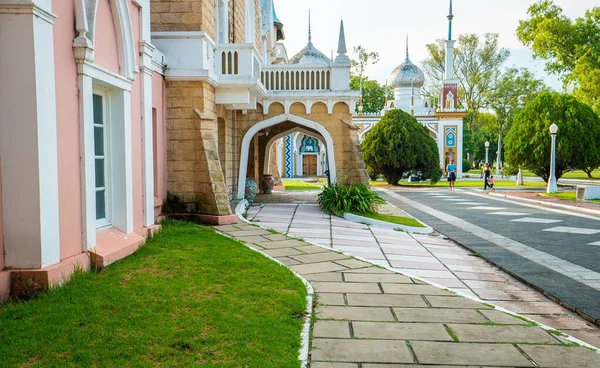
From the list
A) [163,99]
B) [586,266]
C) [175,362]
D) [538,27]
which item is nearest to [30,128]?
[175,362]

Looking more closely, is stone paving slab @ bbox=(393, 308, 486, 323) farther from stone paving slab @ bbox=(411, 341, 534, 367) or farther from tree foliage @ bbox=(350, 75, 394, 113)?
tree foliage @ bbox=(350, 75, 394, 113)

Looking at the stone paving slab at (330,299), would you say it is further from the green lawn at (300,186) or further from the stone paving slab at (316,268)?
the green lawn at (300,186)

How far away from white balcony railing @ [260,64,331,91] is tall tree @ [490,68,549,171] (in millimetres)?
35240

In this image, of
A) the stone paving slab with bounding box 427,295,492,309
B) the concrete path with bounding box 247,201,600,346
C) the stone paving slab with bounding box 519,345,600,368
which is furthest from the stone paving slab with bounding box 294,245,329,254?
the stone paving slab with bounding box 519,345,600,368

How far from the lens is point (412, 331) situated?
421 cm

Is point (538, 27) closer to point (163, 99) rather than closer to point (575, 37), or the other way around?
point (575, 37)

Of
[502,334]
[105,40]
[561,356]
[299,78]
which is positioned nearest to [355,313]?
[502,334]

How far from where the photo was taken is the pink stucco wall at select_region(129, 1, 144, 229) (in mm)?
6969

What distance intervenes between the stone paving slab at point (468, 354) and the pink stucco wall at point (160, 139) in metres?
6.42

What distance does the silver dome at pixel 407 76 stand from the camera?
45.5 metres

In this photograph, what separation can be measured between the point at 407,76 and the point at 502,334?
143 feet

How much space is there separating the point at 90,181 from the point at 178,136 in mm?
4122

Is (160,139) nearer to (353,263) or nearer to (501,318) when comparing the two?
(353,263)

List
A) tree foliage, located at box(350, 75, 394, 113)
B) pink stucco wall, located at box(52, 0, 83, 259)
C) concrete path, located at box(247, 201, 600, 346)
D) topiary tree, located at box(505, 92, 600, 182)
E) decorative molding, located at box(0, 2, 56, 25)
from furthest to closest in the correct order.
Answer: tree foliage, located at box(350, 75, 394, 113) < topiary tree, located at box(505, 92, 600, 182) < concrete path, located at box(247, 201, 600, 346) < pink stucco wall, located at box(52, 0, 83, 259) < decorative molding, located at box(0, 2, 56, 25)
